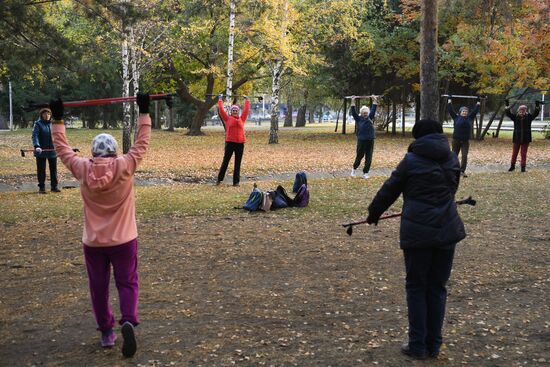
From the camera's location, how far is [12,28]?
1135cm

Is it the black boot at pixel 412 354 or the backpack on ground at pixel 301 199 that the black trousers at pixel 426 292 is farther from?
the backpack on ground at pixel 301 199

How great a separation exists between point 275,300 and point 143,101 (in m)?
2.46

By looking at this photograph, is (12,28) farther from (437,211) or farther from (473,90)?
(473,90)

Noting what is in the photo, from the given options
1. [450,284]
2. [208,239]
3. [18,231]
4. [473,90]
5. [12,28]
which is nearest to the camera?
[450,284]

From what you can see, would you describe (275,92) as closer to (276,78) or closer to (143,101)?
(276,78)

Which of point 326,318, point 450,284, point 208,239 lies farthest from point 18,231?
point 450,284

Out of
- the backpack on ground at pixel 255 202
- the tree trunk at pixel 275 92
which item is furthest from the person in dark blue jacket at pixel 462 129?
the tree trunk at pixel 275 92

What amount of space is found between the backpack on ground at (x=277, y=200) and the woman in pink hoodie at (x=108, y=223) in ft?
21.9

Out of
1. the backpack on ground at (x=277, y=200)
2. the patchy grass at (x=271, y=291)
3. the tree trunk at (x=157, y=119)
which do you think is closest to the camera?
the patchy grass at (x=271, y=291)

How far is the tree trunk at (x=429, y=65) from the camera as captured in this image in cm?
951

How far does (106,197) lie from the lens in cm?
454

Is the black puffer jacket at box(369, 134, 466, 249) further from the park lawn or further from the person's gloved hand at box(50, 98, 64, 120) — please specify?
the park lawn

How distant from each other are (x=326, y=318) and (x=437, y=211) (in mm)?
1653

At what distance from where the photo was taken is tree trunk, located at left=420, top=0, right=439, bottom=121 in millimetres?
9511
